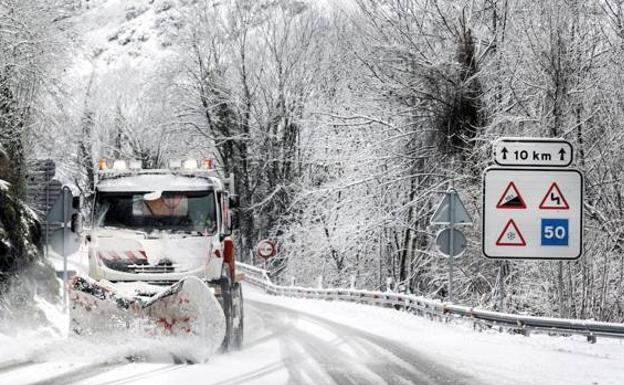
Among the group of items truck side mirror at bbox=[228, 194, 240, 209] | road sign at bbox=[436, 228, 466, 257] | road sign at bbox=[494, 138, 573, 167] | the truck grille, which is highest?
road sign at bbox=[494, 138, 573, 167]

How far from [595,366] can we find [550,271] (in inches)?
334

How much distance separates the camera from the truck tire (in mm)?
12617

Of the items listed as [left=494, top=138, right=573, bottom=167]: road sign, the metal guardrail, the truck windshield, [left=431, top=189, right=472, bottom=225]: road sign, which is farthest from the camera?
[left=431, top=189, right=472, bottom=225]: road sign

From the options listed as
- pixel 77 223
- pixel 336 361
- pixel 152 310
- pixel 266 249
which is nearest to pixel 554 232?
pixel 336 361

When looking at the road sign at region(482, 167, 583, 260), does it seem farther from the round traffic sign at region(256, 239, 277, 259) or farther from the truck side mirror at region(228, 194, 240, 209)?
the round traffic sign at region(256, 239, 277, 259)

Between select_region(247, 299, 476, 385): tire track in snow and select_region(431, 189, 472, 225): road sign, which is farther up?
select_region(431, 189, 472, 225): road sign

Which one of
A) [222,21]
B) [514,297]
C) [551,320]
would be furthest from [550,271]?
[222,21]

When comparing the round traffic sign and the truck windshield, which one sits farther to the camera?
the round traffic sign

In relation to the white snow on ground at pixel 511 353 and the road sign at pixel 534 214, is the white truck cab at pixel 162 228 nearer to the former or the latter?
the white snow on ground at pixel 511 353

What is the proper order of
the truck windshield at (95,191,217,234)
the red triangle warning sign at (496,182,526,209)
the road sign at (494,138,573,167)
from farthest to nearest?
the truck windshield at (95,191,217,234) < the red triangle warning sign at (496,182,526,209) < the road sign at (494,138,573,167)

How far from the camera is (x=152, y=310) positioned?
11273 mm

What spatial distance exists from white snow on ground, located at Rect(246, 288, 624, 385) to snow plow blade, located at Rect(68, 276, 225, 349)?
10.8ft

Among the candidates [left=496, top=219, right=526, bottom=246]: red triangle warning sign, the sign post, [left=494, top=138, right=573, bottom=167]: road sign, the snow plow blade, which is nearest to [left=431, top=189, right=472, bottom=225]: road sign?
the sign post

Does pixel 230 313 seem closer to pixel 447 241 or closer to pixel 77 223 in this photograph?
pixel 77 223
